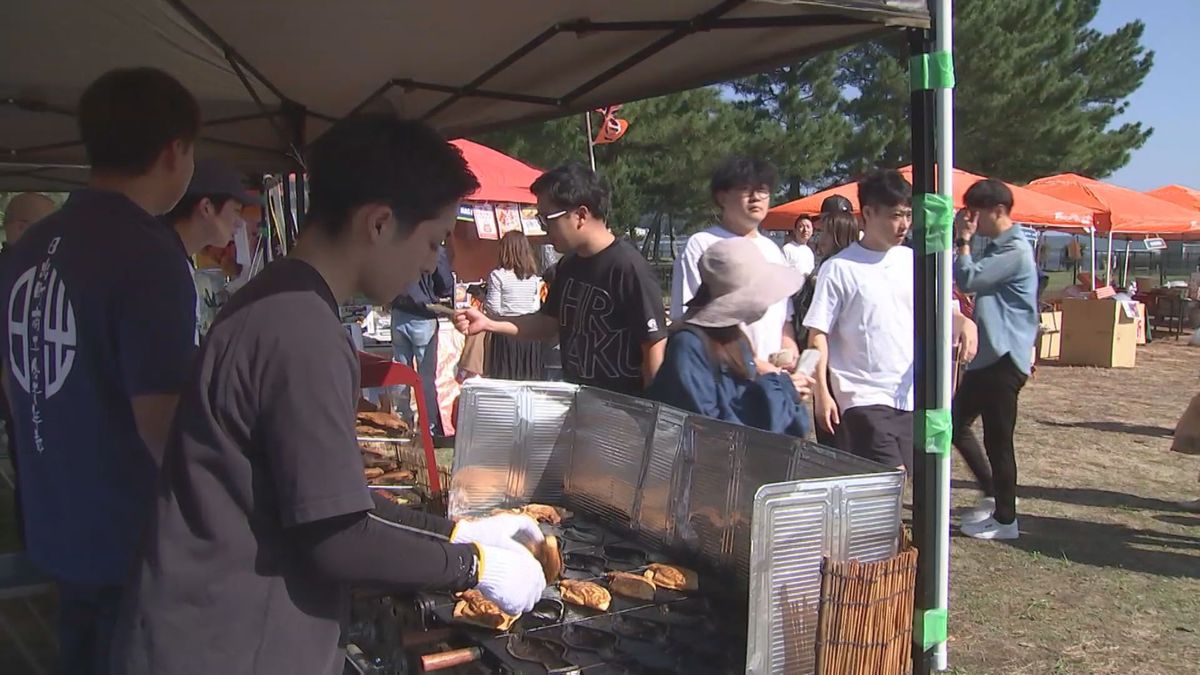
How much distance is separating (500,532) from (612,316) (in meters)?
1.32

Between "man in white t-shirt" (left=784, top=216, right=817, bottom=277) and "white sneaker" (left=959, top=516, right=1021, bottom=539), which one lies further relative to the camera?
"man in white t-shirt" (left=784, top=216, right=817, bottom=277)

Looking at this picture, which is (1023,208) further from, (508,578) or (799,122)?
(799,122)

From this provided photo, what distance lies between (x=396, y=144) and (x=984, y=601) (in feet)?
12.0

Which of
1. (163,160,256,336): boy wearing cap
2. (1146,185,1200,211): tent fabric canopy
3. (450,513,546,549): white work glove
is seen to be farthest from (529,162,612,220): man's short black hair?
(1146,185,1200,211): tent fabric canopy

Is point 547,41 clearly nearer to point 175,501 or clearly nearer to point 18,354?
point 18,354

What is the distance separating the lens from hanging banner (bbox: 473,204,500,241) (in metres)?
10.2

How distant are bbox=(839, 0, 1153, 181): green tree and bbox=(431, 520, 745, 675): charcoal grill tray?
21904 millimetres

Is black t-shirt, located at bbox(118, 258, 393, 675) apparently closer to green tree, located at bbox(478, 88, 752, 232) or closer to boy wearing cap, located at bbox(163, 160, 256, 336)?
boy wearing cap, located at bbox(163, 160, 256, 336)

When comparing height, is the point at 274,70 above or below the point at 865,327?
above

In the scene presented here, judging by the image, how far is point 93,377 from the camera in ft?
5.05

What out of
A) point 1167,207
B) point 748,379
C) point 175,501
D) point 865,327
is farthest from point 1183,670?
point 1167,207

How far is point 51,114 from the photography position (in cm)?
439

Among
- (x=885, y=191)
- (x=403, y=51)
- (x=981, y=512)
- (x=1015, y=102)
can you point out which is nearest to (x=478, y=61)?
(x=403, y=51)

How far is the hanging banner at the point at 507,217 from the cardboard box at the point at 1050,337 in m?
7.41
